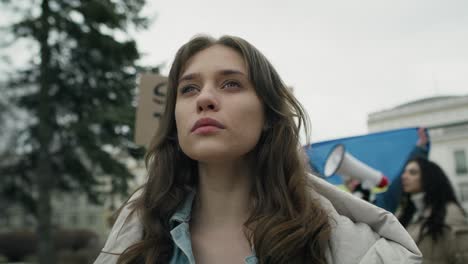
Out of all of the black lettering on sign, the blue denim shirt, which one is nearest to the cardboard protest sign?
the black lettering on sign

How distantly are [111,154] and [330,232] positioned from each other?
35.4 ft

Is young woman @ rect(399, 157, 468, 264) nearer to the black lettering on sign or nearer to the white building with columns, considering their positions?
the black lettering on sign

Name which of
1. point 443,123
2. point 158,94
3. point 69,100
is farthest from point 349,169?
point 443,123

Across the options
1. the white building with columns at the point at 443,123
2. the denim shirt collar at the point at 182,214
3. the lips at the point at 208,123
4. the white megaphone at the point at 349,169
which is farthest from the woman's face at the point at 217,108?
the white building with columns at the point at 443,123

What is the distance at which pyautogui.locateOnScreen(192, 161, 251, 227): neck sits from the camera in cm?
154

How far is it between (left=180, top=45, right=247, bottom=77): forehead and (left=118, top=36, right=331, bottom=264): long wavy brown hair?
0.03 meters

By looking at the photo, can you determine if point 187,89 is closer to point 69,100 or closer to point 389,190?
point 389,190

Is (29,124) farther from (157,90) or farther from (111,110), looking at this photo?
(157,90)

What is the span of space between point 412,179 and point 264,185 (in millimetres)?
2187

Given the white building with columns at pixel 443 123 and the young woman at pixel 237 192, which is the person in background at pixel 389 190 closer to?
the young woman at pixel 237 192

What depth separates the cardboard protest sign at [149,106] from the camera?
11.8 ft

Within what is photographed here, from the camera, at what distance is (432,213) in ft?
10.3

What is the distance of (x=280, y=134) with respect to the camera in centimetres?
160

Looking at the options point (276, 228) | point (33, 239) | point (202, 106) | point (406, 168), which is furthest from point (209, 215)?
point (33, 239)
